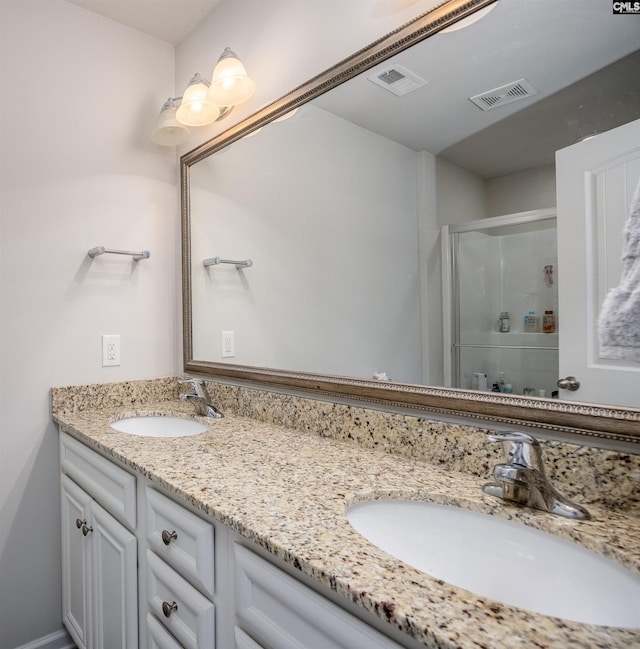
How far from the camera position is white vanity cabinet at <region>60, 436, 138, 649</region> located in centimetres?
119

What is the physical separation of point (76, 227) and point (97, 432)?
0.84 meters

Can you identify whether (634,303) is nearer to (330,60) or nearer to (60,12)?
(330,60)

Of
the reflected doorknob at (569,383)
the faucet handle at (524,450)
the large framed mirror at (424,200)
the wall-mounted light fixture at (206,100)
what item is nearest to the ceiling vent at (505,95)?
the large framed mirror at (424,200)

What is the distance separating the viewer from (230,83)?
159 centimetres

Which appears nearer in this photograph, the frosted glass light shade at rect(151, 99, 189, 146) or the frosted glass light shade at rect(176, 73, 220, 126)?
the frosted glass light shade at rect(176, 73, 220, 126)

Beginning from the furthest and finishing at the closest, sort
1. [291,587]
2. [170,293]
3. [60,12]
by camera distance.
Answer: [170,293] → [60,12] → [291,587]

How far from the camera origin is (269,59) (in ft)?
5.12

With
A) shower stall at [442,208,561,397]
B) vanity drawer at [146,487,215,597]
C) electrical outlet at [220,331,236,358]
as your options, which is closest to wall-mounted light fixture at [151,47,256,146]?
electrical outlet at [220,331,236,358]

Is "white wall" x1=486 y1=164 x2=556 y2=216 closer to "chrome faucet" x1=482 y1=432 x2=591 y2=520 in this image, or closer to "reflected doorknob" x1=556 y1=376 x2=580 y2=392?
"reflected doorknob" x1=556 y1=376 x2=580 y2=392

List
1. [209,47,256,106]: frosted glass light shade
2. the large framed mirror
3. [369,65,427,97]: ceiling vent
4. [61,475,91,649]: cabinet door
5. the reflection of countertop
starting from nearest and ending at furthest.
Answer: the reflection of countertop, the large framed mirror, [369,65,427,97]: ceiling vent, [61,475,91,649]: cabinet door, [209,47,256,106]: frosted glass light shade

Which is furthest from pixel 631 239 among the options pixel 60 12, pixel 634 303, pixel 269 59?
pixel 60 12

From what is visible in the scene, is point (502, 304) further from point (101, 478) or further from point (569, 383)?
point (101, 478)

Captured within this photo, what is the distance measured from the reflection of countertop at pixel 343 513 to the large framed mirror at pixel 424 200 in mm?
178

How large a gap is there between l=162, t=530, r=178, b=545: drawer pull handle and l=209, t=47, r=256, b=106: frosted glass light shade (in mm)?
1427
